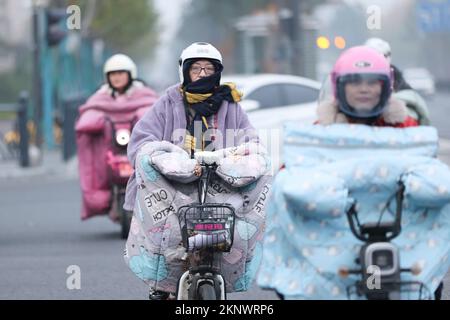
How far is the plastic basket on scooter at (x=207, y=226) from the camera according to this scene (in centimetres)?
686

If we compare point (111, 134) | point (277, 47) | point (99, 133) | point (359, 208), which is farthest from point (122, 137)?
point (277, 47)

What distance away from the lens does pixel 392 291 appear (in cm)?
534

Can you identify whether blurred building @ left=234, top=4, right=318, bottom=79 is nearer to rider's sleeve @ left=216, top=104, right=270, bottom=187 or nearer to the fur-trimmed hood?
rider's sleeve @ left=216, top=104, right=270, bottom=187

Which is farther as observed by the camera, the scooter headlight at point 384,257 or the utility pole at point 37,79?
the utility pole at point 37,79

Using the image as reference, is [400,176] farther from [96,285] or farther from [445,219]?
[96,285]

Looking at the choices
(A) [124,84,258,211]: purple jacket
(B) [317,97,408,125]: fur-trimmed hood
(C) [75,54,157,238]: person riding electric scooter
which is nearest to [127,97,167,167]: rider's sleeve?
(A) [124,84,258,211]: purple jacket

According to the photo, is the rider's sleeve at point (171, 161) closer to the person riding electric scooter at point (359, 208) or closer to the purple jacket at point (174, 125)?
the purple jacket at point (174, 125)

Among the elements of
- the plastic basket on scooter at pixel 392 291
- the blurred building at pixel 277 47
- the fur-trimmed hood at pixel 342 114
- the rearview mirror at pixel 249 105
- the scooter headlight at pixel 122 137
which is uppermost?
the blurred building at pixel 277 47

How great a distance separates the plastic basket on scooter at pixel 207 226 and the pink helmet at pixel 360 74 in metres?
1.47

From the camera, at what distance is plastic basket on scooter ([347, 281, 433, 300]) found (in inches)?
209

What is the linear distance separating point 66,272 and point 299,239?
595 cm

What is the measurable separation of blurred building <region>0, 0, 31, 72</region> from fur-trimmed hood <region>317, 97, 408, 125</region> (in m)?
76.1

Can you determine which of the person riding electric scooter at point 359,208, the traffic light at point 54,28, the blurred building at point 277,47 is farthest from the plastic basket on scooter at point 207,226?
the blurred building at point 277,47

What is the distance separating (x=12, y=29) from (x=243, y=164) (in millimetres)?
97631
